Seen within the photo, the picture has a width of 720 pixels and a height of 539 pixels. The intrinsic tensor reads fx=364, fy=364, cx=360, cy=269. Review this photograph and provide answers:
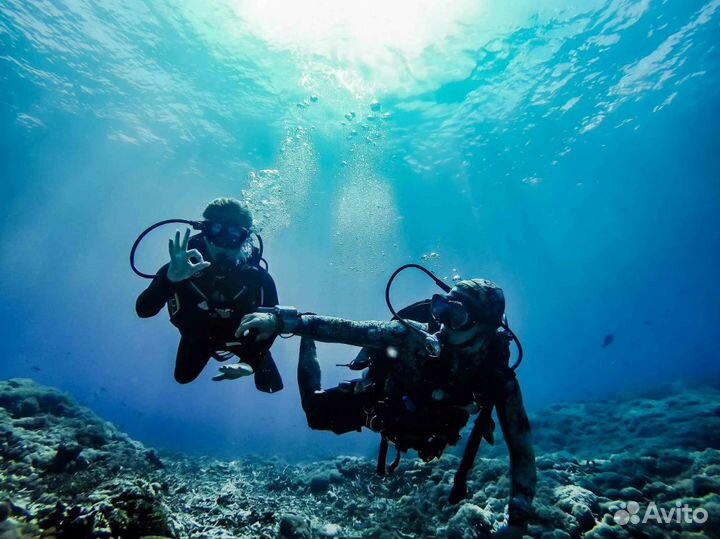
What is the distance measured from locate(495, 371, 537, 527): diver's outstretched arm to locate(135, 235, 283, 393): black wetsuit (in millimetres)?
3224

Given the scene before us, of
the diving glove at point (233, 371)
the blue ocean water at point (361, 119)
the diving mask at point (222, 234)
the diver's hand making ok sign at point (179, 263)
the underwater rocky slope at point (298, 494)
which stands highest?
the blue ocean water at point (361, 119)

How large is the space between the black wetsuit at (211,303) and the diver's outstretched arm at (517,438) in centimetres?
322

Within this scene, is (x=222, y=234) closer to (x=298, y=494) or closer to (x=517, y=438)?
(x=517, y=438)

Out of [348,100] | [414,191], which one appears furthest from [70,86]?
A: [414,191]

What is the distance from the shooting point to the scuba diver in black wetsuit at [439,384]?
376cm

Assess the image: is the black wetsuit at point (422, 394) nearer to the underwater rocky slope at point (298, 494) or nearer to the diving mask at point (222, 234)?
the underwater rocky slope at point (298, 494)

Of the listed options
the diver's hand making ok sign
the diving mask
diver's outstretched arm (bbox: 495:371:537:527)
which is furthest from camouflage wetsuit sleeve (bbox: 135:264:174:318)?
diver's outstretched arm (bbox: 495:371:537:527)

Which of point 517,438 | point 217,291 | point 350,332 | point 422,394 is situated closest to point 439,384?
point 422,394

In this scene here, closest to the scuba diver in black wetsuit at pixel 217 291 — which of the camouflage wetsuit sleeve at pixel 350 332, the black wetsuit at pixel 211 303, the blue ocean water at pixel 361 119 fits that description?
the black wetsuit at pixel 211 303

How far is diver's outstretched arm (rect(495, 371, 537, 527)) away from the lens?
3768 mm

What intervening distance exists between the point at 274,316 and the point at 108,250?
260ft

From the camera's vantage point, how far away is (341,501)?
24.3 ft

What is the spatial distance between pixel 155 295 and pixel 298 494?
5.88 m

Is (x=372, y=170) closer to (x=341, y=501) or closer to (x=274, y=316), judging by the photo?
(x=341, y=501)
